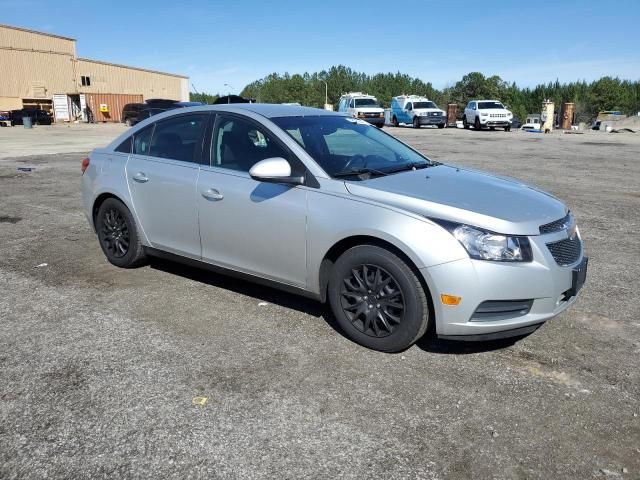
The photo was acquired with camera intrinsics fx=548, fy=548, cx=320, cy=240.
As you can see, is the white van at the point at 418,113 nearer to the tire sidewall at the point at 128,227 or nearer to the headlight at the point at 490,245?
the tire sidewall at the point at 128,227

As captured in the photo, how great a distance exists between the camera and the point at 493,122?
34656 mm

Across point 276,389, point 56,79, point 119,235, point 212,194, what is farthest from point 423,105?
point 56,79

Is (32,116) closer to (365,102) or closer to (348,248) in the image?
(365,102)

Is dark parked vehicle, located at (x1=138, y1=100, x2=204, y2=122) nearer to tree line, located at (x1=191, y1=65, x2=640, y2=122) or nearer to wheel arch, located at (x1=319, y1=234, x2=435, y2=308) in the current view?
wheel arch, located at (x1=319, y1=234, x2=435, y2=308)

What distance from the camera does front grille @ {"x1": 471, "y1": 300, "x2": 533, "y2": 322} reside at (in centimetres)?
332

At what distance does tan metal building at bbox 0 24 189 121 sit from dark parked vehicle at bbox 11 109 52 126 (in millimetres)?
8209

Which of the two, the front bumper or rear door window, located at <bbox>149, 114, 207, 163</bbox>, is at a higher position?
rear door window, located at <bbox>149, 114, 207, 163</bbox>

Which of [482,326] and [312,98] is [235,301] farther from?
[312,98]

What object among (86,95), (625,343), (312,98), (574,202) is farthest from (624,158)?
(312,98)

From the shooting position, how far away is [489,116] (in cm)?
3475

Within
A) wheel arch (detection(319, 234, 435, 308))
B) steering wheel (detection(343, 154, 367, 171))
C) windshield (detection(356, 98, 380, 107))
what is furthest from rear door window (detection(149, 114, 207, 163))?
windshield (detection(356, 98, 380, 107))

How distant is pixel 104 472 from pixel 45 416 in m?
0.66

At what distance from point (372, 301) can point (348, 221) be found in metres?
0.55

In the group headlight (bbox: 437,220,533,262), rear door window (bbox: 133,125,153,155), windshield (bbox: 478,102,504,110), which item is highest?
windshield (bbox: 478,102,504,110)
